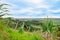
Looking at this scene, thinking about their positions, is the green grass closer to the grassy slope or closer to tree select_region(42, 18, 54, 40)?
the grassy slope

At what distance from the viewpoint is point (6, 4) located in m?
4.27

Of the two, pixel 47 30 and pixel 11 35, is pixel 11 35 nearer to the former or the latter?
pixel 11 35

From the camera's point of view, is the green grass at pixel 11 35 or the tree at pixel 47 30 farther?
the green grass at pixel 11 35

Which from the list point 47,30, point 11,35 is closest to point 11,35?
point 11,35

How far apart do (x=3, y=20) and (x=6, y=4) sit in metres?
0.30

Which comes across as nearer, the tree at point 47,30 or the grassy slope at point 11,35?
the tree at point 47,30

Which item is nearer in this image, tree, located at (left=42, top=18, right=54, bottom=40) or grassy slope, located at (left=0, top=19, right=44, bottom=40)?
tree, located at (left=42, top=18, right=54, bottom=40)

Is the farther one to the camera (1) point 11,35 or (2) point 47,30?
(1) point 11,35

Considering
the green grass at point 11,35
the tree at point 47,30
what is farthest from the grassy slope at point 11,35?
the tree at point 47,30

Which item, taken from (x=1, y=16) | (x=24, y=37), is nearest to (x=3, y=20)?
(x=1, y=16)

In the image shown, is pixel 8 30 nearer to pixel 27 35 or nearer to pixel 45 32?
pixel 27 35

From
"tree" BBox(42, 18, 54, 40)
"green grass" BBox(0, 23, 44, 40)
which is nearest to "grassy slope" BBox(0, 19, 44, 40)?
"green grass" BBox(0, 23, 44, 40)

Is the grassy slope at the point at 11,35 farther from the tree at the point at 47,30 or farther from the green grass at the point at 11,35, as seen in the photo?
the tree at the point at 47,30

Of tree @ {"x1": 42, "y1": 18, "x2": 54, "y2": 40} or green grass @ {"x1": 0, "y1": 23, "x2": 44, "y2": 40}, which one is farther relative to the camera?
green grass @ {"x1": 0, "y1": 23, "x2": 44, "y2": 40}
